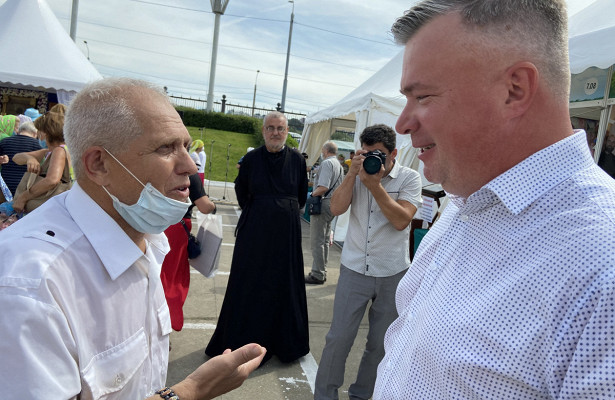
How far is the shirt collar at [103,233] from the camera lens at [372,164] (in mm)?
1914

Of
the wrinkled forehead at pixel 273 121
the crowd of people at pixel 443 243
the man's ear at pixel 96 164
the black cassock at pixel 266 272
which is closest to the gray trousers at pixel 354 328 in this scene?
the black cassock at pixel 266 272

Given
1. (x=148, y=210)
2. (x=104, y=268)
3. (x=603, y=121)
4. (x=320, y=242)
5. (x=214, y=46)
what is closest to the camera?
(x=104, y=268)

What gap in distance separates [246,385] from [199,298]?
6.47ft

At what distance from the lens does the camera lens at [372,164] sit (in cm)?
296

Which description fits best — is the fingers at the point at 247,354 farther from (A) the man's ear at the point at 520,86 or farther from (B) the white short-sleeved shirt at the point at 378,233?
(B) the white short-sleeved shirt at the point at 378,233

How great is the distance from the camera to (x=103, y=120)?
1.31 m

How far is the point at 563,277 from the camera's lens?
33.6 inches

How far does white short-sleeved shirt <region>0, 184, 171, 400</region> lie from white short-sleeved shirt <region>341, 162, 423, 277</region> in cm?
182

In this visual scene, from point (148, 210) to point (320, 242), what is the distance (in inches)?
197

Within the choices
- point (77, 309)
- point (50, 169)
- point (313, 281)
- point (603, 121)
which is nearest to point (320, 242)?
point (313, 281)

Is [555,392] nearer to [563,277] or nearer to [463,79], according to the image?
[563,277]

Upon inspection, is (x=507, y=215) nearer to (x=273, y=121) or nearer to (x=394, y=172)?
(x=394, y=172)

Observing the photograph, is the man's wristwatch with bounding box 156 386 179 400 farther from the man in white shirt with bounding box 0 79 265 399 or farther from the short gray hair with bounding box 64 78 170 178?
the short gray hair with bounding box 64 78 170 178

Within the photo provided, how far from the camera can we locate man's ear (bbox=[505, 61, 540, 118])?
3.21ft
